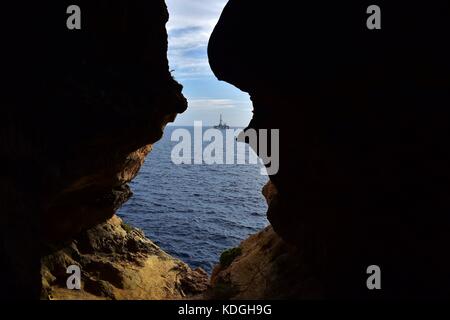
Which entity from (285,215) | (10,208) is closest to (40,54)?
(10,208)

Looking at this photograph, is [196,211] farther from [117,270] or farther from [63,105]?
[63,105]

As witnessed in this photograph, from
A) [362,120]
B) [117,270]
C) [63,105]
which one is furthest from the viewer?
[117,270]

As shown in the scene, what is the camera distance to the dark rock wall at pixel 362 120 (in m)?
13.6

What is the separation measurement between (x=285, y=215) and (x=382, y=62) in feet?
34.5

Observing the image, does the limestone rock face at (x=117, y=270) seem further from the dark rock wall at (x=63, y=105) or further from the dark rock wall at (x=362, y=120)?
the dark rock wall at (x=362, y=120)

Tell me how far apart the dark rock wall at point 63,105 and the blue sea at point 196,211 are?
2401cm

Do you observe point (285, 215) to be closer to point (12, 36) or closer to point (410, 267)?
point (410, 267)

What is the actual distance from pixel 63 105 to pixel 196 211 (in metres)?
46.4

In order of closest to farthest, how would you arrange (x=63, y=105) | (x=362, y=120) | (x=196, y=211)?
1. (x=362, y=120)
2. (x=63, y=105)
3. (x=196, y=211)

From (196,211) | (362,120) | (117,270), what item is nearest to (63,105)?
(117,270)

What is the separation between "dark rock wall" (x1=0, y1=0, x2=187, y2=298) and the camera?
16734 mm

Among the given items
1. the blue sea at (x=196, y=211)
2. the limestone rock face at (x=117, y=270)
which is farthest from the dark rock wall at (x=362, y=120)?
the blue sea at (x=196, y=211)

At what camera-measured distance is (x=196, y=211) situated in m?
62.9

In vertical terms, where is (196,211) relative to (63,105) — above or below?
below
